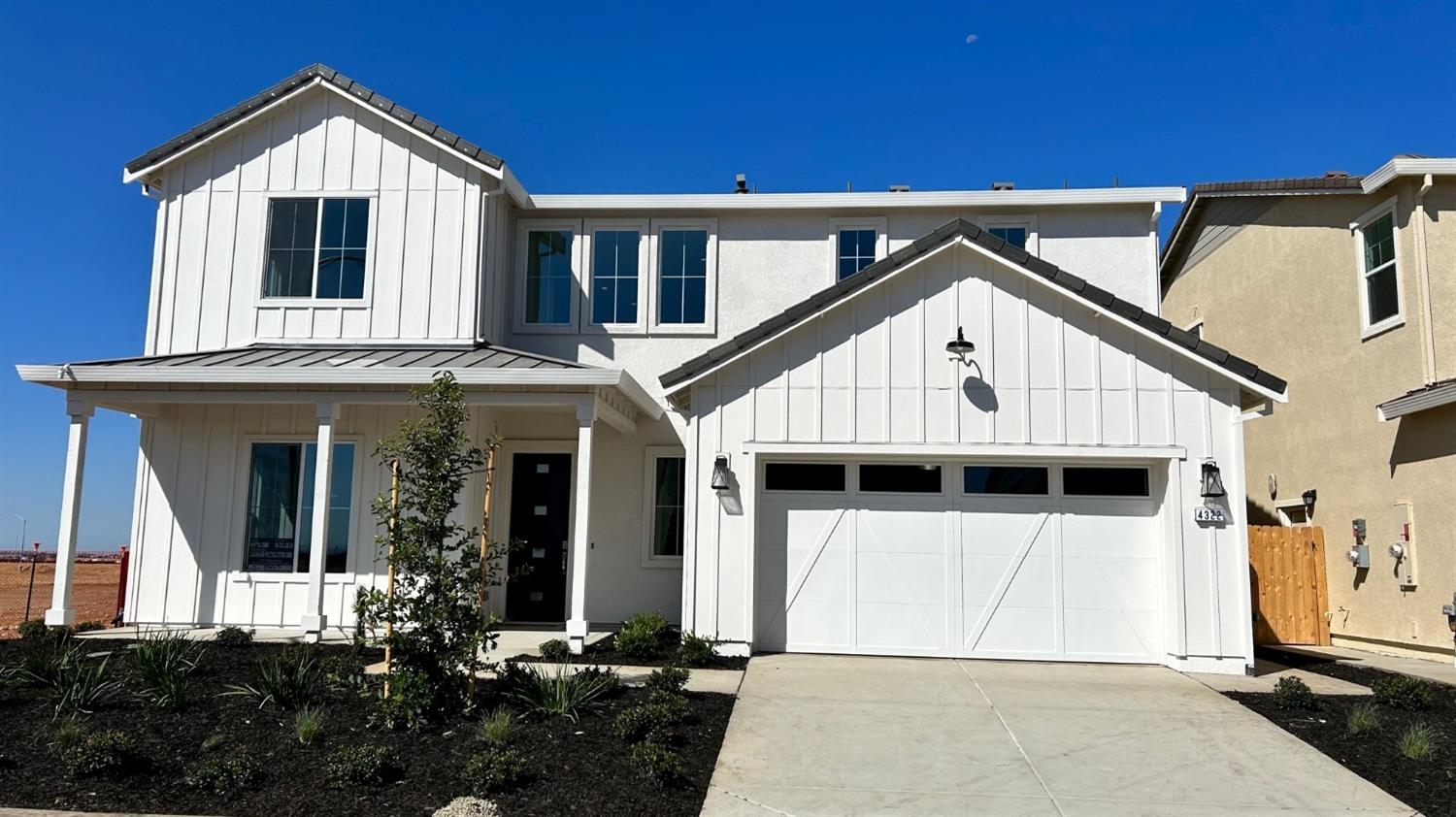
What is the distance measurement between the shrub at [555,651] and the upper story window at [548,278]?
17.6 feet

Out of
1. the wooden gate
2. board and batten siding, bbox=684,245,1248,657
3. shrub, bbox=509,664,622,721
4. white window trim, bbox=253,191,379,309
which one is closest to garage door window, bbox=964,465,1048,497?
board and batten siding, bbox=684,245,1248,657

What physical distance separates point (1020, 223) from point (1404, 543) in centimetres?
631

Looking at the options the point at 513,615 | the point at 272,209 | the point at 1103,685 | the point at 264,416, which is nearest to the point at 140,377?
the point at 264,416

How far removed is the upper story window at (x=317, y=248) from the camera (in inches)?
524

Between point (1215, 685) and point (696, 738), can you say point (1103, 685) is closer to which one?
point (1215, 685)

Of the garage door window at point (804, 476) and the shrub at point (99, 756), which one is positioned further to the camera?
the garage door window at point (804, 476)

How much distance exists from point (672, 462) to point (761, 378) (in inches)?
123

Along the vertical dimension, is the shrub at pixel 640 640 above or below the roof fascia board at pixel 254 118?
below

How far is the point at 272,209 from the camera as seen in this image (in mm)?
13508

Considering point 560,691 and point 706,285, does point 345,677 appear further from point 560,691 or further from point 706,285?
point 706,285

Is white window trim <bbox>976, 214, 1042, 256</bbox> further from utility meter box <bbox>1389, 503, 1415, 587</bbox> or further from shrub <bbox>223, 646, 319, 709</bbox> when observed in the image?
shrub <bbox>223, 646, 319, 709</bbox>

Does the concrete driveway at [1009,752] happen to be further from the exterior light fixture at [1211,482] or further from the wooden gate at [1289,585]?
the wooden gate at [1289,585]

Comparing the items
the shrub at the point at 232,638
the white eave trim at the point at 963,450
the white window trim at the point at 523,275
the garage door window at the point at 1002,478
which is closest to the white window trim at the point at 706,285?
the white window trim at the point at 523,275

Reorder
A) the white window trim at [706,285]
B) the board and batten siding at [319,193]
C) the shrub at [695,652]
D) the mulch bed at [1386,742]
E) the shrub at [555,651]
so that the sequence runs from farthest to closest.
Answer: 1. the white window trim at [706,285]
2. the board and batten siding at [319,193]
3. the shrub at [695,652]
4. the shrub at [555,651]
5. the mulch bed at [1386,742]
